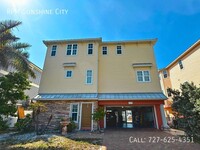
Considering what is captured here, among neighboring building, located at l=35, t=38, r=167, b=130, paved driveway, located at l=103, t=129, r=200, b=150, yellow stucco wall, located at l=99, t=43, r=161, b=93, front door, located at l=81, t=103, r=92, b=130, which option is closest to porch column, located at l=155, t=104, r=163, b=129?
neighboring building, located at l=35, t=38, r=167, b=130

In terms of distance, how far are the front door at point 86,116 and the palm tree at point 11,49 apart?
648cm

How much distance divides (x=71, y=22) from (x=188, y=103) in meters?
10.6

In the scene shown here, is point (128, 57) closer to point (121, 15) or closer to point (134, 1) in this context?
point (121, 15)

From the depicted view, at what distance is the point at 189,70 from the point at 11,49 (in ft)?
65.3

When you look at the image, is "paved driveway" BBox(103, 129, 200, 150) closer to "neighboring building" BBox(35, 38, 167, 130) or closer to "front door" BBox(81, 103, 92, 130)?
"front door" BBox(81, 103, 92, 130)

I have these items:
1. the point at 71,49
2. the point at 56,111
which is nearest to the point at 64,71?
the point at 71,49

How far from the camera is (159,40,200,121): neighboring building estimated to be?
14430 millimetres

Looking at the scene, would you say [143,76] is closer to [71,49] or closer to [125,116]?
[125,116]

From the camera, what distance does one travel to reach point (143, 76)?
14.3 m

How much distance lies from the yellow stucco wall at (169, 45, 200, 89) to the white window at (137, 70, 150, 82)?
5.87m

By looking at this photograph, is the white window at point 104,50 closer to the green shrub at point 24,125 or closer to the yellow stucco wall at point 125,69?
the yellow stucco wall at point 125,69

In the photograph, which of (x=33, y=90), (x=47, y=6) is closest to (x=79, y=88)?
(x=47, y=6)

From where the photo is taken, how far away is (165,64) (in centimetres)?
2175

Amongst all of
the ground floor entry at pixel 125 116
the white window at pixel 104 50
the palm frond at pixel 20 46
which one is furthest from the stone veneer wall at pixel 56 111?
the white window at pixel 104 50
